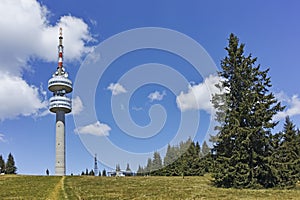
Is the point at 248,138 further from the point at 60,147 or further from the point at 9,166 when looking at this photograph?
the point at 9,166

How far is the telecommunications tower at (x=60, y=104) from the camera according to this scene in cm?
9931

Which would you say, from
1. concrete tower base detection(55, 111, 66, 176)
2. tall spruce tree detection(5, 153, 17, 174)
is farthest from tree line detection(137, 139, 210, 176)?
tall spruce tree detection(5, 153, 17, 174)

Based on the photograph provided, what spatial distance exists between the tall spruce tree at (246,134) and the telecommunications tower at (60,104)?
70.0 m

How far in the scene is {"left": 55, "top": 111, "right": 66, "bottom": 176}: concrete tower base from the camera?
98.2m

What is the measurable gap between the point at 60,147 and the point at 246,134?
74.8m

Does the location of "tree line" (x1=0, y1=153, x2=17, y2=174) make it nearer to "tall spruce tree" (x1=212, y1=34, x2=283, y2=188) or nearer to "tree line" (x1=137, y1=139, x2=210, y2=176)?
"tree line" (x1=137, y1=139, x2=210, y2=176)

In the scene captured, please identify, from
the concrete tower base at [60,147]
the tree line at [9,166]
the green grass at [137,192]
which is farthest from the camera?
the tree line at [9,166]

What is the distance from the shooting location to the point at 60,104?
340 feet

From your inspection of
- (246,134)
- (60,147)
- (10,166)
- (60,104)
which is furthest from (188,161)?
(10,166)

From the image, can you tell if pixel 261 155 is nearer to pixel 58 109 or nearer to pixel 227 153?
pixel 227 153

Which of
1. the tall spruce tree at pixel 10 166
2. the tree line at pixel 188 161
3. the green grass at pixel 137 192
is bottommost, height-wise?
the green grass at pixel 137 192

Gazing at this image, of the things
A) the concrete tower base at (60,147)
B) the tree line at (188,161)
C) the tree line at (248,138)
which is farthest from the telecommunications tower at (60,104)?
the tree line at (248,138)

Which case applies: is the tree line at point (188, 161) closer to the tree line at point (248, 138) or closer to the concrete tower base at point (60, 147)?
the concrete tower base at point (60, 147)

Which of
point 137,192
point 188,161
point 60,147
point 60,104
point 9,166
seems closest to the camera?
point 137,192
